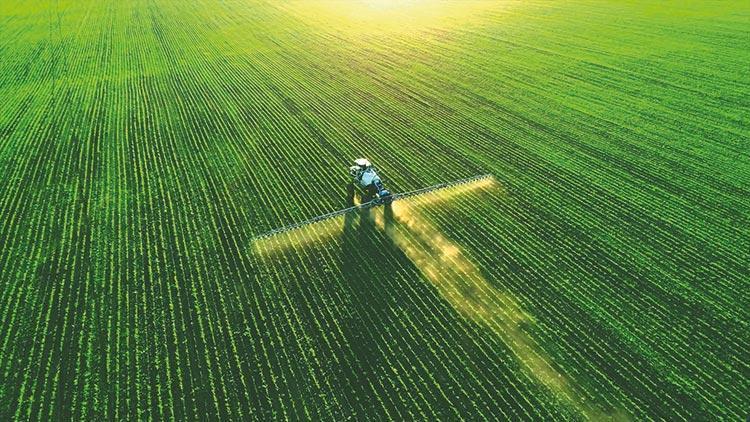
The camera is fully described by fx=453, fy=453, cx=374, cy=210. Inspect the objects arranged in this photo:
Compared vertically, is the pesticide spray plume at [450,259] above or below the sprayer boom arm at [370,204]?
below

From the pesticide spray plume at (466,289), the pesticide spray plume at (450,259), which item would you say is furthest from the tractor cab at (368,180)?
the pesticide spray plume at (466,289)

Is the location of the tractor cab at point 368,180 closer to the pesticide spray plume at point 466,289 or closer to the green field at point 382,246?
the pesticide spray plume at point 466,289

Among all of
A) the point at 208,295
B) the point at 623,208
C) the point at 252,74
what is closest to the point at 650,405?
the point at 623,208

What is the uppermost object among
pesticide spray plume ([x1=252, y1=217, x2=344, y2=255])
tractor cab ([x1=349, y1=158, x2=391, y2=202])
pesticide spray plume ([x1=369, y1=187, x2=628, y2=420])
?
tractor cab ([x1=349, y1=158, x2=391, y2=202])

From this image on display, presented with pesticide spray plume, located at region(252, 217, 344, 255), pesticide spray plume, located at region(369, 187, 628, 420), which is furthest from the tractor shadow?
pesticide spray plume, located at region(369, 187, 628, 420)

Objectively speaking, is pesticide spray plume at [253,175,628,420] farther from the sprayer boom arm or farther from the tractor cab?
the tractor cab

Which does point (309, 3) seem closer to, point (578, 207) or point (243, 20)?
point (243, 20)

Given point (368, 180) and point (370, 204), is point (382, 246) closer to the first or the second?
point (370, 204)

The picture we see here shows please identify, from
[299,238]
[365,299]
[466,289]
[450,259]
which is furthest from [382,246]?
[466,289]

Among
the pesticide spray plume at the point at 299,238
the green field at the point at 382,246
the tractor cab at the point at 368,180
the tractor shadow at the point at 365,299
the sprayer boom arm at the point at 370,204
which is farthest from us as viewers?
the tractor cab at the point at 368,180
